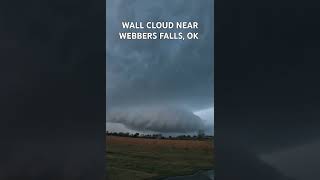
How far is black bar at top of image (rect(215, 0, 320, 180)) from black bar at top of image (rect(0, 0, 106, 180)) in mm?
1343

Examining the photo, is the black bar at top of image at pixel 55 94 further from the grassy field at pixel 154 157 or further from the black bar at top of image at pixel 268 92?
the black bar at top of image at pixel 268 92

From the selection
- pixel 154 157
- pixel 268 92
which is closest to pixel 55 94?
pixel 154 157

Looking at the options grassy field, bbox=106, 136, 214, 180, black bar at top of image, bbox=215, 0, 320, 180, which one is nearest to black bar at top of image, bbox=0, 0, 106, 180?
grassy field, bbox=106, 136, 214, 180

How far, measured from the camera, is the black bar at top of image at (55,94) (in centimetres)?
541

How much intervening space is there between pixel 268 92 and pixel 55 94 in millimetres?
2320

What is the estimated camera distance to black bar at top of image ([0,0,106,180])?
213 inches

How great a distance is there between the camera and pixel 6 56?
5527 mm

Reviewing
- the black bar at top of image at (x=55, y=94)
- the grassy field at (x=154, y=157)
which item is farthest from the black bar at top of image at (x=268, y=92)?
the black bar at top of image at (x=55, y=94)

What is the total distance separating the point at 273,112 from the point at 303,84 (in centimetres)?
44

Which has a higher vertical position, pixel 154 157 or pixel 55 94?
pixel 55 94

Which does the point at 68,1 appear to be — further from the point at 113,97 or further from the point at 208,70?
the point at 208,70

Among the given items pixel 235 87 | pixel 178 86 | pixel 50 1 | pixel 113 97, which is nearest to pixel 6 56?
pixel 50 1

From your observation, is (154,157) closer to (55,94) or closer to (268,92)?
(55,94)

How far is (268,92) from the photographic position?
527cm
